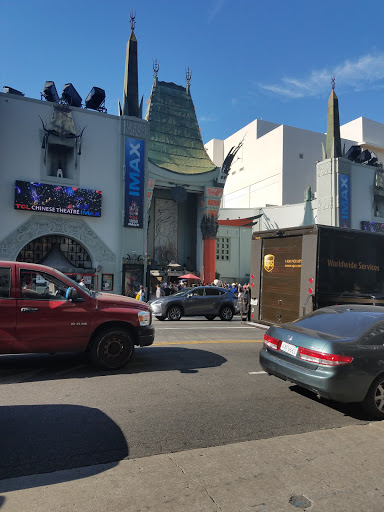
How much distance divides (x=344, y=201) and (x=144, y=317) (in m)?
35.0

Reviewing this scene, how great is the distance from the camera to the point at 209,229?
36438 mm

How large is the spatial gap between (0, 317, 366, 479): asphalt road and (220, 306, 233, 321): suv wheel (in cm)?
893

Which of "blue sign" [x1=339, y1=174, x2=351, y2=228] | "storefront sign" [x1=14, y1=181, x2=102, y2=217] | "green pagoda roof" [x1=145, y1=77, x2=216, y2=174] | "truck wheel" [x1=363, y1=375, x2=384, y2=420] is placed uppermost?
"green pagoda roof" [x1=145, y1=77, x2=216, y2=174]

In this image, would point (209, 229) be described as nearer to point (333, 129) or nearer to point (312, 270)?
point (333, 129)

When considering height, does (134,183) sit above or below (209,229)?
above

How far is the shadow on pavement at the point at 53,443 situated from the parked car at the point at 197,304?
35.0ft

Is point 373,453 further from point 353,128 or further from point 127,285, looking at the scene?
point 353,128

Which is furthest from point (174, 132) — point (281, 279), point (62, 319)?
point (62, 319)

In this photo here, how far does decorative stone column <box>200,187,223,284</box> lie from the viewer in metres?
36.4

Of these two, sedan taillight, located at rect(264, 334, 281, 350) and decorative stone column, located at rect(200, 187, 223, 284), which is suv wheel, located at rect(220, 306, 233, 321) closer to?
sedan taillight, located at rect(264, 334, 281, 350)

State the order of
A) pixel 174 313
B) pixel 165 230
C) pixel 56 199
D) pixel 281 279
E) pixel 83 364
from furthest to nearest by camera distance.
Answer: pixel 165 230
pixel 56 199
pixel 174 313
pixel 281 279
pixel 83 364

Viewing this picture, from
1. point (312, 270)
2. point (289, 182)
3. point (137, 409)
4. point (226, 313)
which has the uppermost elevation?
point (289, 182)

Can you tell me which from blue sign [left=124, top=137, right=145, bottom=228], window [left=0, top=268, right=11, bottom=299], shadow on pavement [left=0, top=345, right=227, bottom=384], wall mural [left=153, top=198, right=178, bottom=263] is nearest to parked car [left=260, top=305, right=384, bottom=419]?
shadow on pavement [left=0, top=345, right=227, bottom=384]

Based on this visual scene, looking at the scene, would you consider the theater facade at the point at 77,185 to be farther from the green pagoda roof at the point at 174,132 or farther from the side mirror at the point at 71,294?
the side mirror at the point at 71,294
